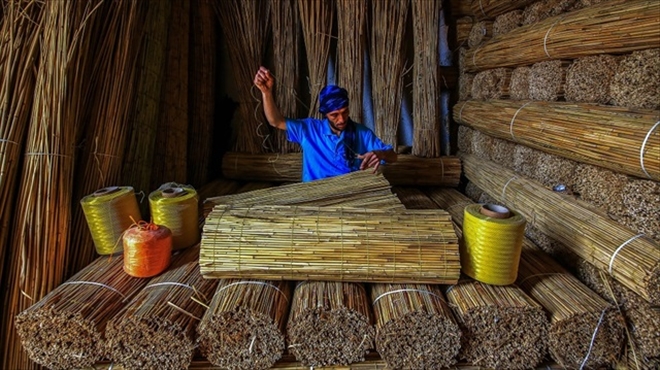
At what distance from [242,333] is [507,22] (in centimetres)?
238

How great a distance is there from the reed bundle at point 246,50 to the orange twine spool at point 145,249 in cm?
147

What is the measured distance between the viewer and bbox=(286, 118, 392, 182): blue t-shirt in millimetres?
2396

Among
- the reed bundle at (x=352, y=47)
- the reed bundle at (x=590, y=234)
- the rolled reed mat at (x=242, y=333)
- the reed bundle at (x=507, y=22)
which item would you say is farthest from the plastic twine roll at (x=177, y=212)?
the reed bundle at (x=507, y=22)

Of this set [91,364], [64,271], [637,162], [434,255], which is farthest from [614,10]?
[64,271]

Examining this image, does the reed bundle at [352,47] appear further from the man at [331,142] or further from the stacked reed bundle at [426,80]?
the man at [331,142]

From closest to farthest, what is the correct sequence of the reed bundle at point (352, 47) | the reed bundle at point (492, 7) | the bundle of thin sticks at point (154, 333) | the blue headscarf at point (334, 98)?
the bundle of thin sticks at point (154, 333)
the blue headscarf at point (334, 98)
the reed bundle at point (492, 7)
the reed bundle at point (352, 47)

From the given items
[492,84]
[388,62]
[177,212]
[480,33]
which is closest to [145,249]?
[177,212]

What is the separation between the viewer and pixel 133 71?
2.01 metres

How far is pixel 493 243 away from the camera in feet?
4.73

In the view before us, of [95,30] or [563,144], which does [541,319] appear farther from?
[95,30]

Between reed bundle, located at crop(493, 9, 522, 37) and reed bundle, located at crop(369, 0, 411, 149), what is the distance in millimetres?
631

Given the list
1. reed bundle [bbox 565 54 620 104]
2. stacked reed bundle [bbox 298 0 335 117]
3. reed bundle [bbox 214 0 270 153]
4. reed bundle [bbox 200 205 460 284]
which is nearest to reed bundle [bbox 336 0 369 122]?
stacked reed bundle [bbox 298 0 335 117]

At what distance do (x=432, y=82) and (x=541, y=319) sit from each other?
6.47 feet

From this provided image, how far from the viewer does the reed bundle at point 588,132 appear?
1.27 m
